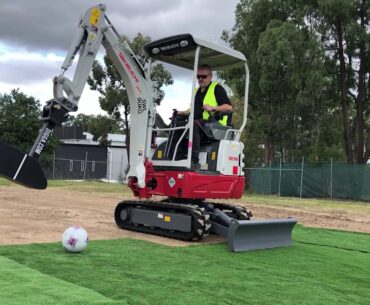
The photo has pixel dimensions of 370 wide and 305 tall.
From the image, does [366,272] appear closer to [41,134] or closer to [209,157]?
[209,157]

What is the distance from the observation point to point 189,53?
9344 millimetres

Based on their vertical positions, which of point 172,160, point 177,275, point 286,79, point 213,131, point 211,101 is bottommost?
point 177,275

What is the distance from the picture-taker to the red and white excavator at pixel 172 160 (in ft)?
26.8

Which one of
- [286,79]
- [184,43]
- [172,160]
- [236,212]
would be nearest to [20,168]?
[172,160]

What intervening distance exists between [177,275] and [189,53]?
15.8ft

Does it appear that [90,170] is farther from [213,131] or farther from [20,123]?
[213,131]

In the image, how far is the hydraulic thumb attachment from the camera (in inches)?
255

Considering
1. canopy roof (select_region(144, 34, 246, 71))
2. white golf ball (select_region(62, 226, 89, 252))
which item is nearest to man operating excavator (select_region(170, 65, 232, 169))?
canopy roof (select_region(144, 34, 246, 71))

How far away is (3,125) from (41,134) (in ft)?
116

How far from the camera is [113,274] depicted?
555cm

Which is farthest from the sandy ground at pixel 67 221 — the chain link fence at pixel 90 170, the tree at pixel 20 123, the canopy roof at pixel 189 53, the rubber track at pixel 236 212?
the chain link fence at pixel 90 170

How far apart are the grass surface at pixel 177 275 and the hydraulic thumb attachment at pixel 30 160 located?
0.92 metres

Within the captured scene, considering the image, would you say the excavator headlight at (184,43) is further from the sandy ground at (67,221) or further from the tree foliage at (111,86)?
the tree foliage at (111,86)

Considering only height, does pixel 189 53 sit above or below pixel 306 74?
below
